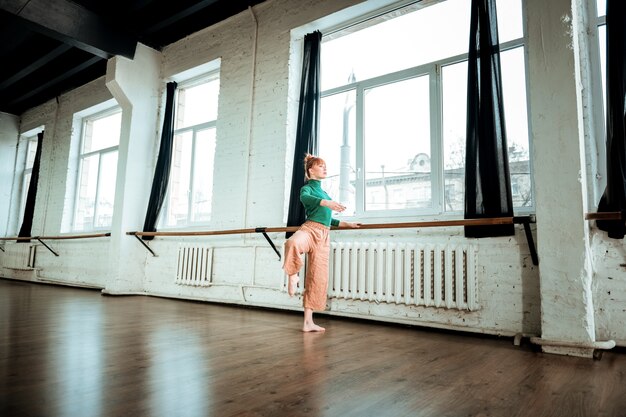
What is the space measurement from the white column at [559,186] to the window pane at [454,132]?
0.83m

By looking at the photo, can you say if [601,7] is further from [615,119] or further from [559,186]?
[559,186]

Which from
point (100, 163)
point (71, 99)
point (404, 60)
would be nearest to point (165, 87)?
point (100, 163)

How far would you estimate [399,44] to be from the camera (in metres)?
3.75

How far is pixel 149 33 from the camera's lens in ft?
17.3

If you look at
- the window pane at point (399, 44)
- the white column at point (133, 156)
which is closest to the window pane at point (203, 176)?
the white column at point (133, 156)

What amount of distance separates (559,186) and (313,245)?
1.60 metres

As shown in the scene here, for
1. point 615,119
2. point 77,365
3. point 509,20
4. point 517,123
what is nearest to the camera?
point 77,365

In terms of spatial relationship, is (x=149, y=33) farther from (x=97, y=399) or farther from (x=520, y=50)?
(x=97, y=399)

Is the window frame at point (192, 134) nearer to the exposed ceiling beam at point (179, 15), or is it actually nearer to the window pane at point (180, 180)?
the window pane at point (180, 180)

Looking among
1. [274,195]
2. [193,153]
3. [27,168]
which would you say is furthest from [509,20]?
[27,168]

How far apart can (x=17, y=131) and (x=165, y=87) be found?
4882 millimetres

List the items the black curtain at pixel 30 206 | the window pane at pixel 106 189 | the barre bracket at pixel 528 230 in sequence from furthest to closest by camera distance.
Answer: the black curtain at pixel 30 206
the window pane at pixel 106 189
the barre bracket at pixel 528 230

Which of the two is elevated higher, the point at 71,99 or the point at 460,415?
the point at 71,99

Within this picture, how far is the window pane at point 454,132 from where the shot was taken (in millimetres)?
3193
